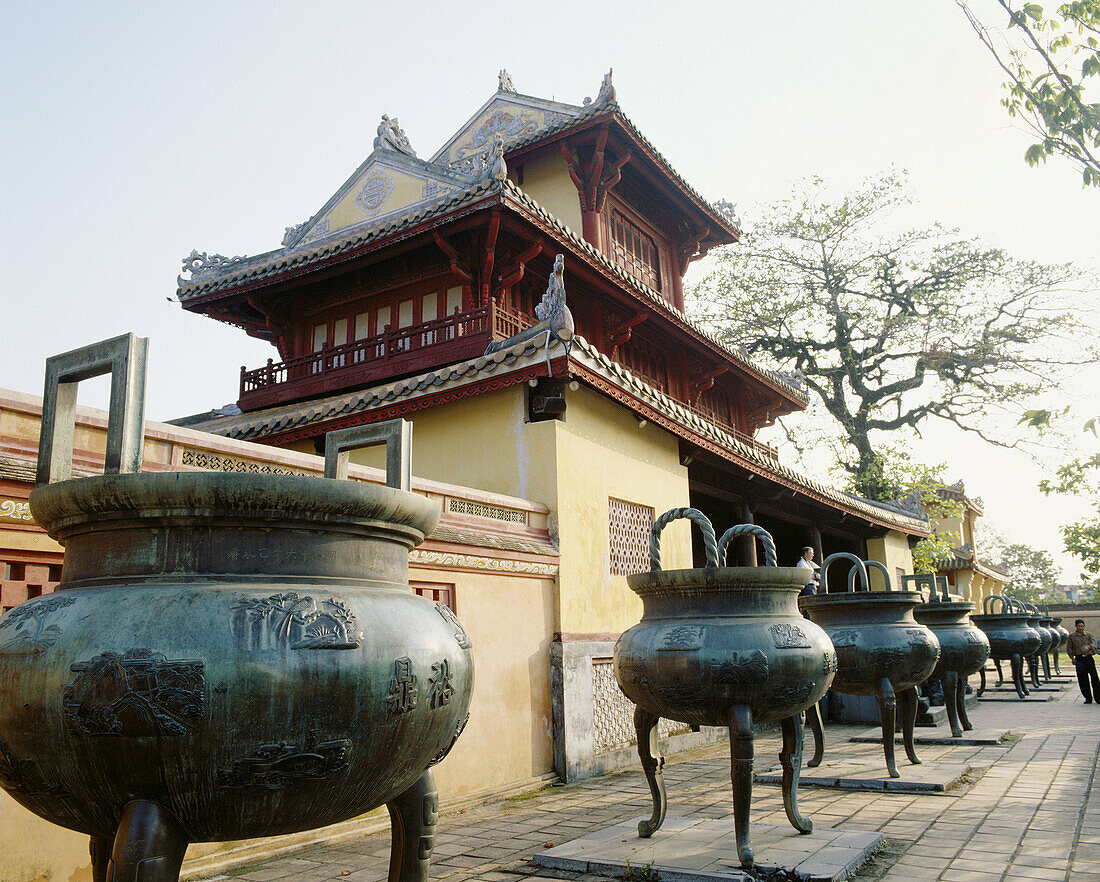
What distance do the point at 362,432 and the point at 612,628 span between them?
5.84 metres

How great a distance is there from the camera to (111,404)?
1970 millimetres

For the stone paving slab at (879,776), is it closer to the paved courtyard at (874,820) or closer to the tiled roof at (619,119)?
the paved courtyard at (874,820)

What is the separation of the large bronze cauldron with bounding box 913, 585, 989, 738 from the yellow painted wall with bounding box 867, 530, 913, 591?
8.29m

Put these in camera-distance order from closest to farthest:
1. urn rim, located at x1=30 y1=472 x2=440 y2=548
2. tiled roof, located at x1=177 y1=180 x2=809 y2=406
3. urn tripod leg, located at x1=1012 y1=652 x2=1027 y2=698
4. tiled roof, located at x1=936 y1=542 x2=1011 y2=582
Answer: urn rim, located at x1=30 y1=472 x2=440 y2=548, tiled roof, located at x1=177 y1=180 x2=809 y2=406, urn tripod leg, located at x1=1012 y1=652 x2=1027 y2=698, tiled roof, located at x1=936 y1=542 x2=1011 y2=582

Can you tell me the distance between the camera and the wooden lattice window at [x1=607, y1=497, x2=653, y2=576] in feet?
26.9

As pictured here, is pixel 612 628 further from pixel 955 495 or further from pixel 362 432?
pixel 955 495

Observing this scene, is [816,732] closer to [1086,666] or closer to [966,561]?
[1086,666]

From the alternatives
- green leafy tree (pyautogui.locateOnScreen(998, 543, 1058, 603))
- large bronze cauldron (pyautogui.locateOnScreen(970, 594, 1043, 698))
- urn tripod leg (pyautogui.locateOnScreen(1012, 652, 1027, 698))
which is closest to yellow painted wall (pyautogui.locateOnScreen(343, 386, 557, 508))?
large bronze cauldron (pyautogui.locateOnScreen(970, 594, 1043, 698))

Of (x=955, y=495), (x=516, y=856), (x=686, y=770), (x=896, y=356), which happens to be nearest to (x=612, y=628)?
(x=686, y=770)

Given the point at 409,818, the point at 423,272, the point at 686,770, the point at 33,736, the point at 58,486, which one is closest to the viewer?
the point at 33,736

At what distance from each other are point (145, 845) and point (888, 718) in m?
5.48

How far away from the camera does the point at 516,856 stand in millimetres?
4305

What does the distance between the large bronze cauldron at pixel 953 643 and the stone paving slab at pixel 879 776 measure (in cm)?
161

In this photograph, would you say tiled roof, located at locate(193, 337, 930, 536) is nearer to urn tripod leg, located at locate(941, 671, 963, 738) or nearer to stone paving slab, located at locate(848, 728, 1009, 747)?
urn tripod leg, located at locate(941, 671, 963, 738)
